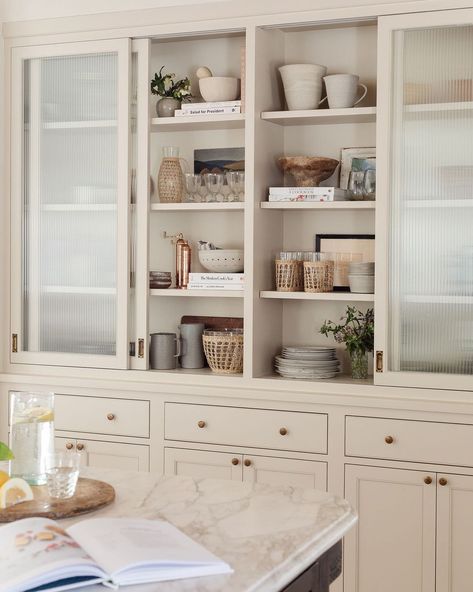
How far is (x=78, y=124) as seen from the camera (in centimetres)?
372

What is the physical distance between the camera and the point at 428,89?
3230mm

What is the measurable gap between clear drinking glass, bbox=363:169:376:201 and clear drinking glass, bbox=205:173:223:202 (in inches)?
23.0

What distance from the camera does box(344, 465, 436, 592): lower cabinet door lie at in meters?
3.20

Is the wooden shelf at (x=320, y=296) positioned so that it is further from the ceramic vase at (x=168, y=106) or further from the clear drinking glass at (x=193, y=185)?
the ceramic vase at (x=168, y=106)

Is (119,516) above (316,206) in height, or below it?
below

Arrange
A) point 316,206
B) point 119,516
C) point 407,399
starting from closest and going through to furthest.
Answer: point 119,516, point 407,399, point 316,206

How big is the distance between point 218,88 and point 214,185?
0.39 meters

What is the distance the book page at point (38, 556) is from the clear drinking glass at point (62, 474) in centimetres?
27

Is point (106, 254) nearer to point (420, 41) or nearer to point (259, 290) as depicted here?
point (259, 290)

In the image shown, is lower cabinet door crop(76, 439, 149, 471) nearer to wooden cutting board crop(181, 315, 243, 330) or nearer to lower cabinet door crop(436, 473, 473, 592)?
wooden cutting board crop(181, 315, 243, 330)

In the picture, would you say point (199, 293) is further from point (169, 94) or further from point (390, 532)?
point (390, 532)

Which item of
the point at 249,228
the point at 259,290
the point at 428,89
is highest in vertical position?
the point at 428,89

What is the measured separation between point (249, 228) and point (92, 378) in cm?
90

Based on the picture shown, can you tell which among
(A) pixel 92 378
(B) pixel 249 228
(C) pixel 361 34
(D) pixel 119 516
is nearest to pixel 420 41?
(C) pixel 361 34
